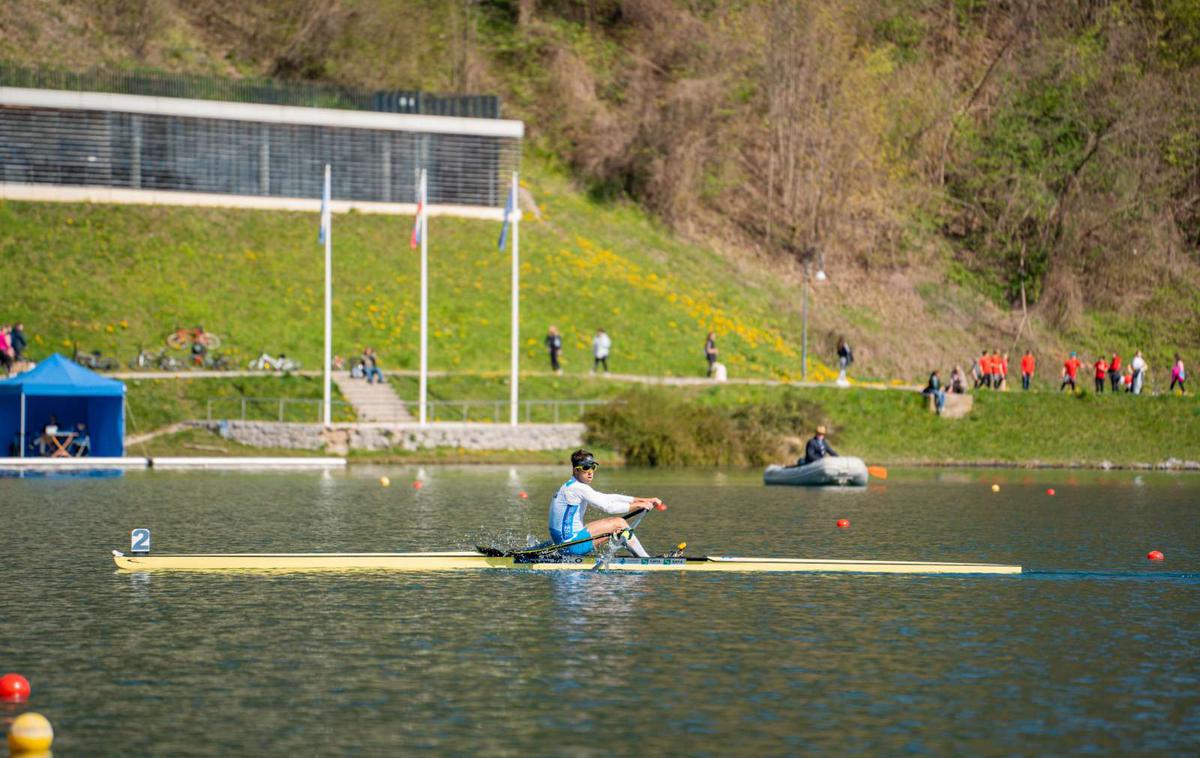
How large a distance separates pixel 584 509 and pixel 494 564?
5.68 feet

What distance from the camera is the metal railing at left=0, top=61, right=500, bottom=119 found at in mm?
73438

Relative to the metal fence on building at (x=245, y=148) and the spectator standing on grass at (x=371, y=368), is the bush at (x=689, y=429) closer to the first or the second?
the spectator standing on grass at (x=371, y=368)

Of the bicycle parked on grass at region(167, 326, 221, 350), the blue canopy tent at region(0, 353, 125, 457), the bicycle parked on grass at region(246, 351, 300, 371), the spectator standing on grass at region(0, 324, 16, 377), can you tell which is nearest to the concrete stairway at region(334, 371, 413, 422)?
the bicycle parked on grass at region(246, 351, 300, 371)

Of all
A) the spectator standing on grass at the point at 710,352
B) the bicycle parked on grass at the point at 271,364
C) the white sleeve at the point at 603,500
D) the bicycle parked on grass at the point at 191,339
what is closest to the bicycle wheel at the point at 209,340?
the bicycle parked on grass at the point at 191,339

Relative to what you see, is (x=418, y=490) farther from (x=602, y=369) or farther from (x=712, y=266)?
(x=712, y=266)

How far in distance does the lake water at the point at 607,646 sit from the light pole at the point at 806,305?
32.6m

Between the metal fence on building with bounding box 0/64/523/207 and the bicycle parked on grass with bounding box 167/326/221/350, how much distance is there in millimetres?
13885

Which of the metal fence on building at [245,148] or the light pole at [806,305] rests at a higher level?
the metal fence on building at [245,148]

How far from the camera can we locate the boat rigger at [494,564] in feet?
85.1

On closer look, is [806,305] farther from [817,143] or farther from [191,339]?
[191,339]

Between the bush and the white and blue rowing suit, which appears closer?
the white and blue rowing suit

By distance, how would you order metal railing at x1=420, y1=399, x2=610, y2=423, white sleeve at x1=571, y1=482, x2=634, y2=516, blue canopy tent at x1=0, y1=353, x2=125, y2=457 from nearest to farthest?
white sleeve at x1=571, y1=482, x2=634, y2=516 → blue canopy tent at x1=0, y1=353, x2=125, y2=457 → metal railing at x1=420, y1=399, x2=610, y2=423

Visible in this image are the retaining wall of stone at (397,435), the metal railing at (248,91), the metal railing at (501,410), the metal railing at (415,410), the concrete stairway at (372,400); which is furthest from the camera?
A: the metal railing at (248,91)

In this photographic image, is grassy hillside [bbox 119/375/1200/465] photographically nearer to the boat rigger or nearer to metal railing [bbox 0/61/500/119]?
metal railing [bbox 0/61/500/119]
